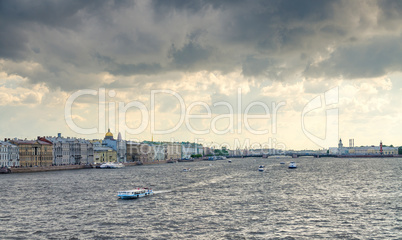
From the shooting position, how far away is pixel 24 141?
120 metres

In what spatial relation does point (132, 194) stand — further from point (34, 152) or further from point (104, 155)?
point (104, 155)

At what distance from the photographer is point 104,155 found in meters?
166

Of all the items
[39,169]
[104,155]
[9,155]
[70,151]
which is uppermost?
[9,155]

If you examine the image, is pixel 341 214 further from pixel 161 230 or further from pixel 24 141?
pixel 24 141

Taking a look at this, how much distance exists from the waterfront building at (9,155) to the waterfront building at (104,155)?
157 feet

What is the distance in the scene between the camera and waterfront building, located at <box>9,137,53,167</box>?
377 feet

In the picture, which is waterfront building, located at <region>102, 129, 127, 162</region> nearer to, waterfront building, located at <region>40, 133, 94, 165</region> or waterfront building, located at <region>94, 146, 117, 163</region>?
waterfront building, located at <region>94, 146, 117, 163</region>

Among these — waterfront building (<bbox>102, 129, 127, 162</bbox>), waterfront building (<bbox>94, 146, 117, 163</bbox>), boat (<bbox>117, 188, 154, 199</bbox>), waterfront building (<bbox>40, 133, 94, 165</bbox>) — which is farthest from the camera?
waterfront building (<bbox>102, 129, 127, 162</bbox>)

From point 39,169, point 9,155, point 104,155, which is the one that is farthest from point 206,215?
point 104,155

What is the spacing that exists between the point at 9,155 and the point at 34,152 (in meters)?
10.7

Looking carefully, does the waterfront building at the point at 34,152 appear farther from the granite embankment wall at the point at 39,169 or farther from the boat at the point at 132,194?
the boat at the point at 132,194

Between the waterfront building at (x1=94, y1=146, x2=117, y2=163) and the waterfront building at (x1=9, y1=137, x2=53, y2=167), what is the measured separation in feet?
110

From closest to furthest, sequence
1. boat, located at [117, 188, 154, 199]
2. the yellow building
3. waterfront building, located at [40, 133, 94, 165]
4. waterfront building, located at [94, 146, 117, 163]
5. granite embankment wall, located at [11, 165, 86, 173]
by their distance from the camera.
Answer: boat, located at [117, 188, 154, 199] < granite embankment wall, located at [11, 165, 86, 173] < the yellow building < waterfront building, located at [40, 133, 94, 165] < waterfront building, located at [94, 146, 117, 163]

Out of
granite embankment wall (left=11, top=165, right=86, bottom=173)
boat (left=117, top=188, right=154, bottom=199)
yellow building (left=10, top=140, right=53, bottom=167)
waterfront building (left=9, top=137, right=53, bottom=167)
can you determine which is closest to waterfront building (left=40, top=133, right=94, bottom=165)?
yellow building (left=10, top=140, right=53, bottom=167)
